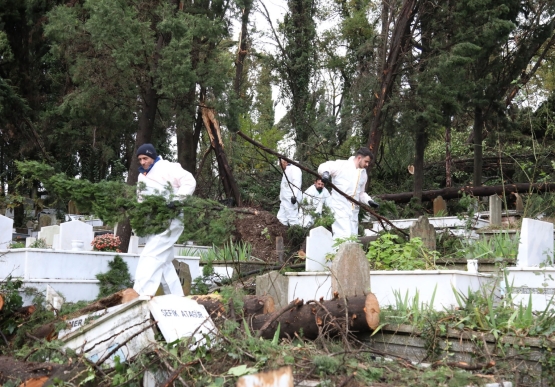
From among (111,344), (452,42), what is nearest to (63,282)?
(111,344)

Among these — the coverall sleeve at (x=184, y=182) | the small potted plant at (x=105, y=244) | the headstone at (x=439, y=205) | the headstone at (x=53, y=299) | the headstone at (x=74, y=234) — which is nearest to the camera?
the coverall sleeve at (x=184, y=182)

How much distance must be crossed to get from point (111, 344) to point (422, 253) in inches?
179

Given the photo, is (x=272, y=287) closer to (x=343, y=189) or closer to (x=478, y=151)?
(x=343, y=189)

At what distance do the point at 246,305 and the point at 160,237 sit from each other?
1.60 meters

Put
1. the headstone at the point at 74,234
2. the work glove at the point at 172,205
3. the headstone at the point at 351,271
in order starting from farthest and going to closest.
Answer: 1. the headstone at the point at 74,234
2. the work glove at the point at 172,205
3. the headstone at the point at 351,271

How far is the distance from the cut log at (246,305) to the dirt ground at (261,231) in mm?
6258

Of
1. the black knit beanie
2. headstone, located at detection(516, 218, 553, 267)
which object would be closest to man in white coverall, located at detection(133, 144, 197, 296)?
the black knit beanie

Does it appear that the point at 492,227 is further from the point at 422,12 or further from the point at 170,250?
the point at 170,250

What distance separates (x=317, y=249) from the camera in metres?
9.82

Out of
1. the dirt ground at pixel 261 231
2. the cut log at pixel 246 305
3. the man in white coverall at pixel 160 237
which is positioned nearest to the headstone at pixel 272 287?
the cut log at pixel 246 305

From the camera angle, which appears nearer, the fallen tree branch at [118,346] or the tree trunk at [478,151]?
the fallen tree branch at [118,346]

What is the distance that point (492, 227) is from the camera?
48.2ft

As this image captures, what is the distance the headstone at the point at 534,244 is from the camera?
347 inches

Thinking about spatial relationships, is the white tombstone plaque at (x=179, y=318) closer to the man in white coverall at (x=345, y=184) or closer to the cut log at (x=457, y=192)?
the man in white coverall at (x=345, y=184)
